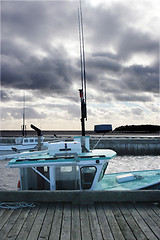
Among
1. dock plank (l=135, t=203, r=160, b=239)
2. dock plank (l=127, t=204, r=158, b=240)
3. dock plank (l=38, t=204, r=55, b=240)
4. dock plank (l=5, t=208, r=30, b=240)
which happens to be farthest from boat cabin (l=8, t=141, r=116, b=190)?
dock plank (l=135, t=203, r=160, b=239)

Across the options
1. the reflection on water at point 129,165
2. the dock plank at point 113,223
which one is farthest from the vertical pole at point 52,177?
the reflection on water at point 129,165

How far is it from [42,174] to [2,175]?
744 inches

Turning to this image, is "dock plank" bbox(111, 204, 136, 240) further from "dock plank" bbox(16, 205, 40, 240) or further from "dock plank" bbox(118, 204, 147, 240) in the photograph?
"dock plank" bbox(16, 205, 40, 240)

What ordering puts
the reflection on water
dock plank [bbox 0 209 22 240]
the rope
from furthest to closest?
the reflection on water < the rope < dock plank [bbox 0 209 22 240]

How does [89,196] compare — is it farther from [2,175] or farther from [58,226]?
[2,175]

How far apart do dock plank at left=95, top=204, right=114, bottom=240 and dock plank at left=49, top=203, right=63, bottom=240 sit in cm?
122

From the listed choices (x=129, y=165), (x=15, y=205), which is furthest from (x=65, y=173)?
(x=129, y=165)

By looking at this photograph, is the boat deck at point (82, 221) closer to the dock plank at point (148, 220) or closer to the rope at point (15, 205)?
the dock plank at point (148, 220)

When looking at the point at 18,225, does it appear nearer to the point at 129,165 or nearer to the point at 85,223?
the point at 85,223

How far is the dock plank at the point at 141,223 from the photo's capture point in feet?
18.6

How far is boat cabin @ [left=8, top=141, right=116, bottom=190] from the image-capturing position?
9617 millimetres

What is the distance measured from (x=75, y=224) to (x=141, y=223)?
1.99m

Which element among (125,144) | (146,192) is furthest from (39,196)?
(125,144)

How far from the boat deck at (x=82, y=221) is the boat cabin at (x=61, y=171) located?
206 centimetres
